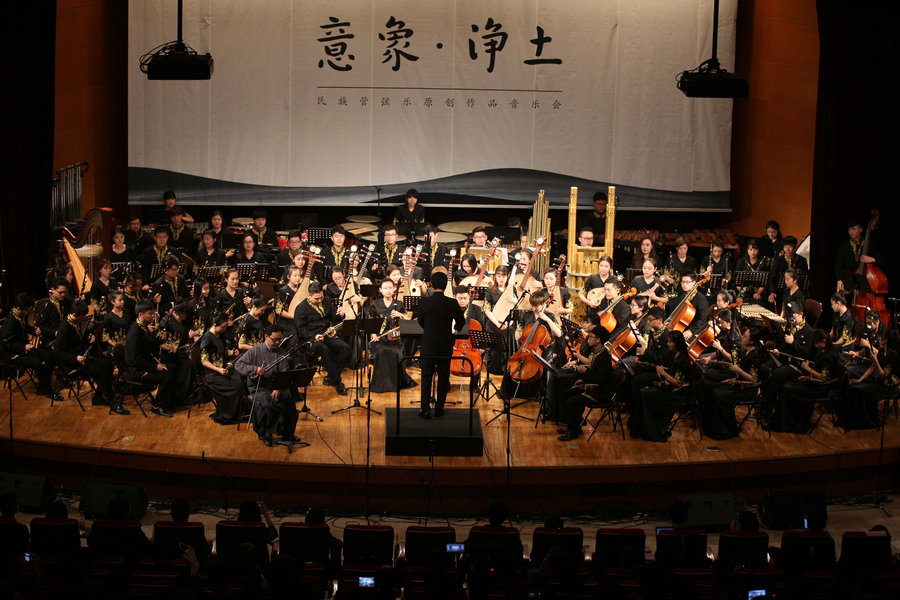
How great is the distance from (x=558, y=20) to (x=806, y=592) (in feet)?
34.9

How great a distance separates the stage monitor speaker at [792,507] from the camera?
786 cm

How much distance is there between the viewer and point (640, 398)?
884 centimetres

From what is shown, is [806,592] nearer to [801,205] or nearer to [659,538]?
[659,538]

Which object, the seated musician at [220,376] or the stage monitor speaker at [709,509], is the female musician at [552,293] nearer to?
the stage monitor speaker at [709,509]

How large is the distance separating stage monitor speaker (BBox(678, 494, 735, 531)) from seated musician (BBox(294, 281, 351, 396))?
3.80m

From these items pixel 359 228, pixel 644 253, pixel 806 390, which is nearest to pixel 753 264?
pixel 644 253

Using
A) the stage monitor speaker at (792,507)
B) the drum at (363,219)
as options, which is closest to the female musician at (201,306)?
the drum at (363,219)

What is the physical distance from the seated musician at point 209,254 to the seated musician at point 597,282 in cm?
438

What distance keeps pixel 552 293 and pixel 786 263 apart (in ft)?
11.7

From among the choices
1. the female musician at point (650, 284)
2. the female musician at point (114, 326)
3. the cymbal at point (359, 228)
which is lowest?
the female musician at point (114, 326)

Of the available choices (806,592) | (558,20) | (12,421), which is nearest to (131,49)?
(558,20)

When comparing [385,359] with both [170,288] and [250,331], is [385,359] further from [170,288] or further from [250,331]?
[170,288]

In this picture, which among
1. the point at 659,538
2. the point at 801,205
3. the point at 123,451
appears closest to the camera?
the point at 659,538

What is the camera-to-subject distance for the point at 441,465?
8.09 m
